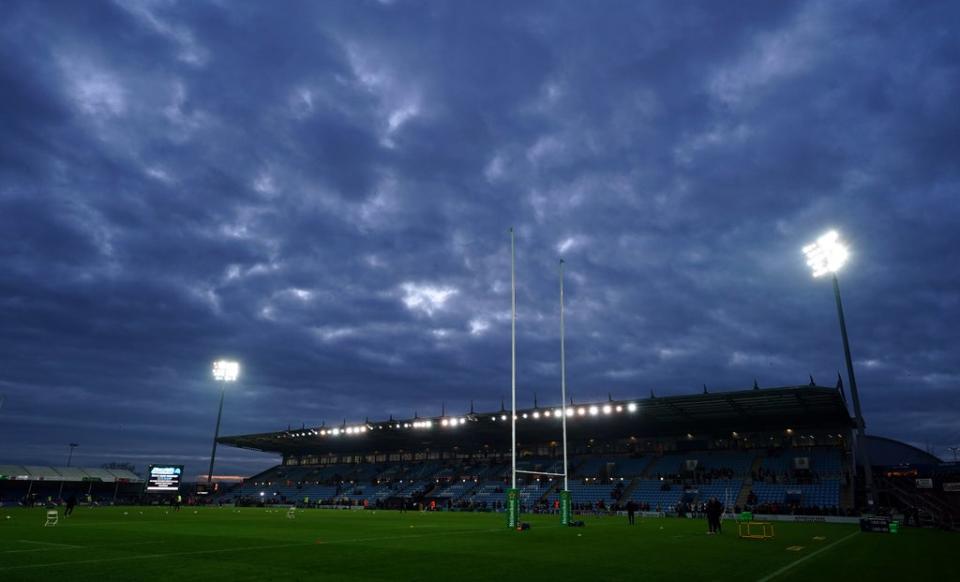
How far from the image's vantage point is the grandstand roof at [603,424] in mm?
55000

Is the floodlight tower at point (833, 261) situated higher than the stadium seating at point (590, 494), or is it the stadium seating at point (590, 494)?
the floodlight tower at point (833, 261)

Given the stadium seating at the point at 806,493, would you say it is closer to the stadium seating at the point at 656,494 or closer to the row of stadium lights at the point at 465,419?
the stadium seating at the point at 656,494

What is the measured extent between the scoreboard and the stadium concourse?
1229 cm

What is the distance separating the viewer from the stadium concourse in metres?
54.2

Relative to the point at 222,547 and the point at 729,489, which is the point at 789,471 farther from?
the point at 222,547

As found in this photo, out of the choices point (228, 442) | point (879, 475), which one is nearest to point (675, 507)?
point (879, 475)

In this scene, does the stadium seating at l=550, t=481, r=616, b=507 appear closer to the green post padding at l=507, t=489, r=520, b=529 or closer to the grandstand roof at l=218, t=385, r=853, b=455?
the grandstand roof at l=218, t=385, r=853, b=455

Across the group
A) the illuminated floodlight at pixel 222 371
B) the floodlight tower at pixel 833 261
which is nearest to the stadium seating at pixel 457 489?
the illuminated floodlight at pixel 222 371

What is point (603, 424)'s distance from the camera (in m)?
68.8

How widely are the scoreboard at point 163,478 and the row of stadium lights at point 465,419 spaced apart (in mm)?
15827

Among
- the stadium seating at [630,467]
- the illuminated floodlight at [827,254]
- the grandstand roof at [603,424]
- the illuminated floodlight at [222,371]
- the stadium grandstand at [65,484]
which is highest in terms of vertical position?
the illuminated floodlight at [827,254]

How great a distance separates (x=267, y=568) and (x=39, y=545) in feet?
34.7

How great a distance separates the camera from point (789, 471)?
2243 inches

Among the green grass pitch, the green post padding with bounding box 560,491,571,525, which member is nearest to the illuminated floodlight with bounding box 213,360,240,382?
the green grass pitch
